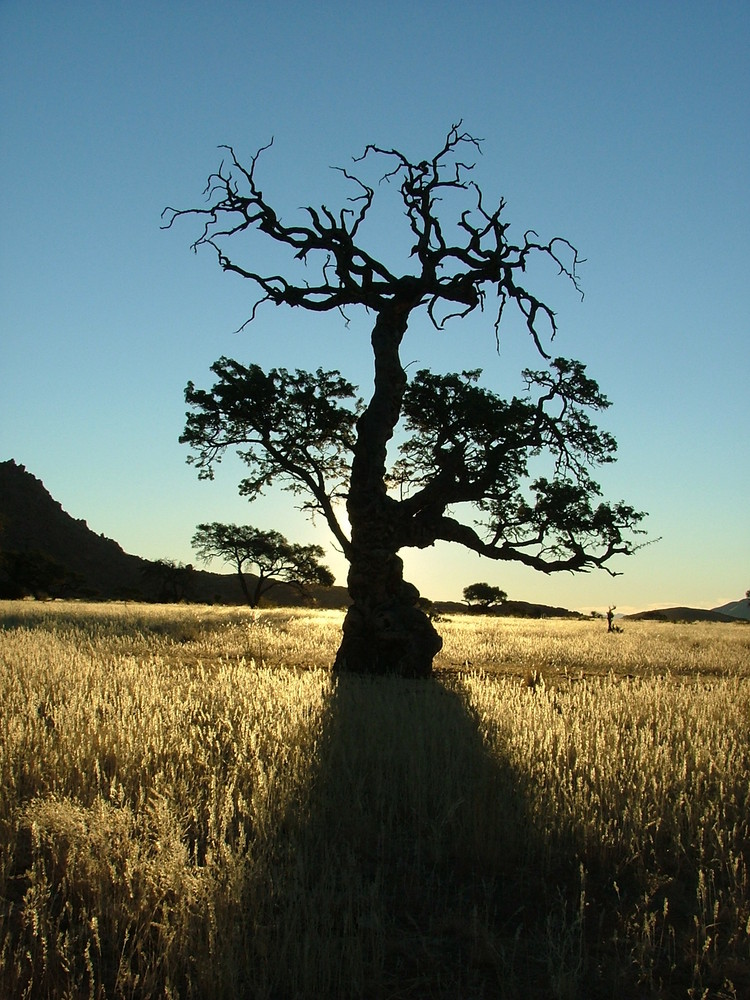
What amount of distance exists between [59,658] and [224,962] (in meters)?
10.3

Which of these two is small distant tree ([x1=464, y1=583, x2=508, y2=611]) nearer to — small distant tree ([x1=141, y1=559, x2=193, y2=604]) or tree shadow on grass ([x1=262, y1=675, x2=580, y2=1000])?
small distant tree ([x1=141, y1=559, x2=193, y2=604])

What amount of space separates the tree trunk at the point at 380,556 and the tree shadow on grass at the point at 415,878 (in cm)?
730

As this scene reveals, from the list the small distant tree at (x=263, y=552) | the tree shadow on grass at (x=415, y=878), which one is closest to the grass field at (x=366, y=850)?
the tree shadow on grass at (x=415, y=878)

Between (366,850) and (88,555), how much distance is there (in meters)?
97.9

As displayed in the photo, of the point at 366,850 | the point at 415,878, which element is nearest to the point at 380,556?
the point at 366,850

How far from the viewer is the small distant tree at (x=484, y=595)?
255 feet

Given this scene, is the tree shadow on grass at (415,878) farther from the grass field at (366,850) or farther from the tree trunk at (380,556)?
the tree trunk at (380,556)

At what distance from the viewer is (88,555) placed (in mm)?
96625

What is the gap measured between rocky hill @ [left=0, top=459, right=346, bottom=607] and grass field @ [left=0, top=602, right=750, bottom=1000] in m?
65.3

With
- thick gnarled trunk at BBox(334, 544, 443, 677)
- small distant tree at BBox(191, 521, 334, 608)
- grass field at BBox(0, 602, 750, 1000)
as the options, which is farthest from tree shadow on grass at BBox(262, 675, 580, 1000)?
small distant tree at BBox(191, 521, 334, 608)

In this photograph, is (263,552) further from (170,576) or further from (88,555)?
(88,555)

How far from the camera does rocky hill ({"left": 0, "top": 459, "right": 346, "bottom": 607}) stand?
2998 inches

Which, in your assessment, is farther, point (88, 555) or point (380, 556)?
point (88, 555)

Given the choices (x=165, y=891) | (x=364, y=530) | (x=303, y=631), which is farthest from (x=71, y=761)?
(x=303, y=631)
